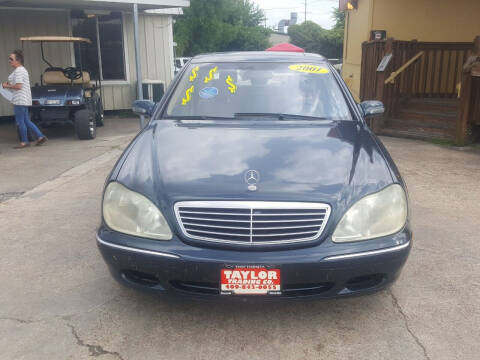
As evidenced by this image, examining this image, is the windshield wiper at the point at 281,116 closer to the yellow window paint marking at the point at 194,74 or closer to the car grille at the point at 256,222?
the yellow window paint marking at the point at 194,74

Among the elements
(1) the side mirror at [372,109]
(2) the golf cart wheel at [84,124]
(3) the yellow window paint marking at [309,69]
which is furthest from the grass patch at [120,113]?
(1) the side mirror at [372,109]

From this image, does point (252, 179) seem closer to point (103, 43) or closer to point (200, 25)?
point (103, 43)

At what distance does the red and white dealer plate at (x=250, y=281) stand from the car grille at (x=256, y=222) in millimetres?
145

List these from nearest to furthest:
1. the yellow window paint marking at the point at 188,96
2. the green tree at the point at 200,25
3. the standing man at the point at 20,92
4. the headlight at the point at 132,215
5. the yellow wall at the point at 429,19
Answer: the headlight at the point at 132,215
the yellow window paint marking at the point at 188,96
the standing man at the point at 20,92
the yellow wall at the point at 429,19
the green tree at the point at 200,25

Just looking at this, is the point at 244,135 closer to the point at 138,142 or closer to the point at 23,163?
the point at 138,142

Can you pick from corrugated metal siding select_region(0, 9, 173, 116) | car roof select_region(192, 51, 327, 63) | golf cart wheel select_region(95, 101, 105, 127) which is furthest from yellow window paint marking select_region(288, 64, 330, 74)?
corrugated metal siding select_region(0, 9, 173, 116)

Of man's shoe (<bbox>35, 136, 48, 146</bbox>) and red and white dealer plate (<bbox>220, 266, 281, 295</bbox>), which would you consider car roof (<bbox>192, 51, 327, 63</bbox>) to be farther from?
man's shoe (<bbox>35, 136, 48, 146</bbox>)

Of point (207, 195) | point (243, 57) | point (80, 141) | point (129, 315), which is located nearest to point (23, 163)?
point (80, 141)

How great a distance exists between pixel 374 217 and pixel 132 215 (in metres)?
1.33

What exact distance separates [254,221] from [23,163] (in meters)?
5.99

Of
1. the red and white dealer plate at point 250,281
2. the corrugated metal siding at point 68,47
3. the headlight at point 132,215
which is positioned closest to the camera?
the red and white dealer plate at point 250,281

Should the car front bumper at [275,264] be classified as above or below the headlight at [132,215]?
below

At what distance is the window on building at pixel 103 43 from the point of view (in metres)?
12.5

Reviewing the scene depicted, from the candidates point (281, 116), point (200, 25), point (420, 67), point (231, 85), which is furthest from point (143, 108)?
point (200, 25)
